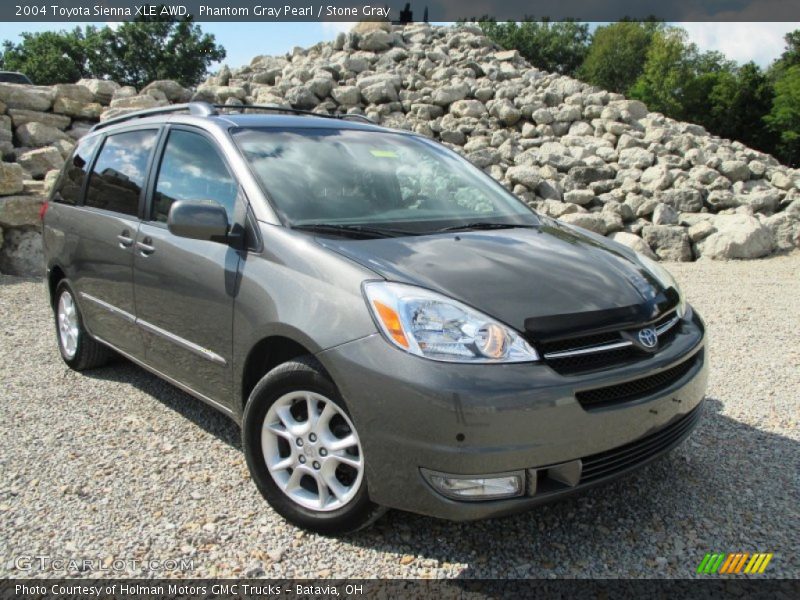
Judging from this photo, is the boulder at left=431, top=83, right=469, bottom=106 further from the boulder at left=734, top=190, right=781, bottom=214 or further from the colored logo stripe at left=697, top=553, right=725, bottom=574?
the colored logo stripe at left=697, top=553, right=725, bottom=574

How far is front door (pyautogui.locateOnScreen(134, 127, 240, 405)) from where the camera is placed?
3014 mm

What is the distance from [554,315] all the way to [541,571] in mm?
1003

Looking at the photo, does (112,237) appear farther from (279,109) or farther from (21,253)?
(21,253)

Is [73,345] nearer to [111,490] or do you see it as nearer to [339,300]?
[111,490]

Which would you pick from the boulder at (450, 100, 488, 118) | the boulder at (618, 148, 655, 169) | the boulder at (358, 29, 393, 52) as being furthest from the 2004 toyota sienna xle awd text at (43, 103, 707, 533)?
the boulder at (358, 29, 393, 52)

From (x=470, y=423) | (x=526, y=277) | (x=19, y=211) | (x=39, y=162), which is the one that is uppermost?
(x=526, y=277)

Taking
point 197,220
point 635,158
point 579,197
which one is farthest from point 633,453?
point 635,158

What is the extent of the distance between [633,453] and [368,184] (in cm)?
185

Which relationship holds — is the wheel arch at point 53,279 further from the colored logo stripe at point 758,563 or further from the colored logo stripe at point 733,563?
the colored logo stripe at point 758,563

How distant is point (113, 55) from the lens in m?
54.6

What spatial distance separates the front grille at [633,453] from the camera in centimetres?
240

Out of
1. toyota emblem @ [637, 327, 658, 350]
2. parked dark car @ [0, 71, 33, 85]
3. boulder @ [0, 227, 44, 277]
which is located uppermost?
parked dark car @ [0, 71, 33, 85]

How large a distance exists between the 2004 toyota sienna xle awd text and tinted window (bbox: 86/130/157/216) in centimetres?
4

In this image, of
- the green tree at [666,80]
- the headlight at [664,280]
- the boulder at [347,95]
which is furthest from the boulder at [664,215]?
the green tree at [666,80]
